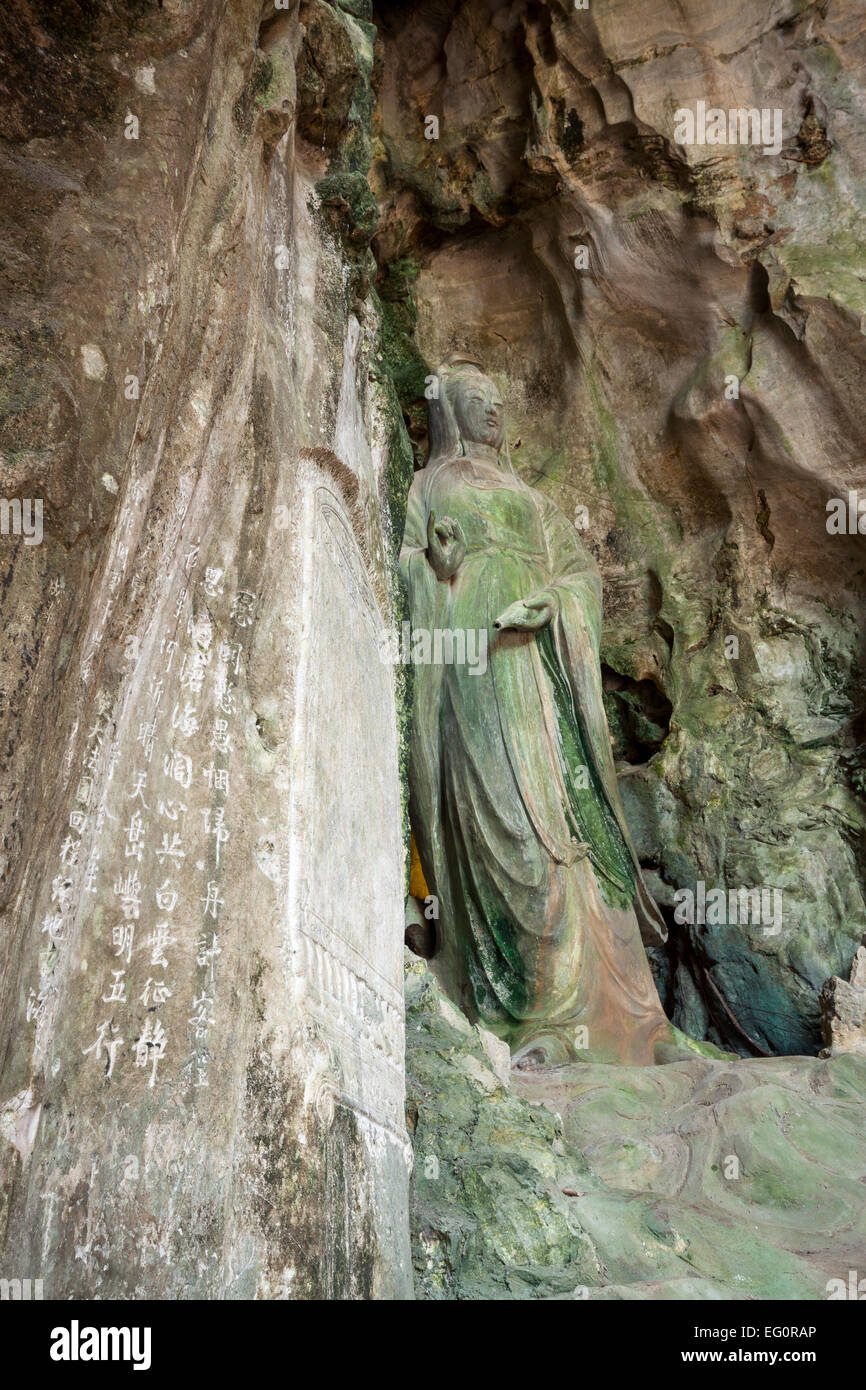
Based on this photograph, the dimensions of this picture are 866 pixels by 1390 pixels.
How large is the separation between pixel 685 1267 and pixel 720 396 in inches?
135

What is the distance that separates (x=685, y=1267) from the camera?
7.04ft

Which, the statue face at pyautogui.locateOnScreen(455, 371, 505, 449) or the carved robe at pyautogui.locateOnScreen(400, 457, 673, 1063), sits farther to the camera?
the statue face at pyautogui.locateOnScreen(455, 371, 505, 449)

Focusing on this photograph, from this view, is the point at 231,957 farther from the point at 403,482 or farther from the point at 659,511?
the point at 659,511

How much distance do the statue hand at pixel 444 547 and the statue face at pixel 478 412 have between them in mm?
542

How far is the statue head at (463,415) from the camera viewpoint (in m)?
4.46

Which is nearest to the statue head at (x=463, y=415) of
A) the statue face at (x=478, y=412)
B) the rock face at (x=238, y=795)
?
the statue face at (x=478, y=412)

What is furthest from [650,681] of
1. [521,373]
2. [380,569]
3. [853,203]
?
[380,569]

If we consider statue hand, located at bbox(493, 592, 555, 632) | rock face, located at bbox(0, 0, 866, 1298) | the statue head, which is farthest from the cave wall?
rock face, located at bbox(0, 0, 866, 1298)

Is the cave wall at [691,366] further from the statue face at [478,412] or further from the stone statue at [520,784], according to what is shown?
the stone statue at [520,784]

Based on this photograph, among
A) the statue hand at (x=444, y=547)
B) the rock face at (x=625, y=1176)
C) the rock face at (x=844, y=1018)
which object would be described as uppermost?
the statue hand at (x=444, y=547)

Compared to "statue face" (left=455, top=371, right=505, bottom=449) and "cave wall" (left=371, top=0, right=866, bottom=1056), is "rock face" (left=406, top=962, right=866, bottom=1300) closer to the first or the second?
"cave wall" (left=371, top=0, right=866, bottom=1056)

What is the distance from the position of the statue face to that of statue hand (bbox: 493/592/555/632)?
0.81m

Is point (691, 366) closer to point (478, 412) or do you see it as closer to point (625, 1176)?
point (478, 412)

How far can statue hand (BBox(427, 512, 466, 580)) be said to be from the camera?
4031 mm
